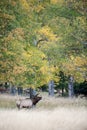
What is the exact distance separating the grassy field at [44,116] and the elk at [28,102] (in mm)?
90

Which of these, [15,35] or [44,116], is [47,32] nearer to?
[15,35]

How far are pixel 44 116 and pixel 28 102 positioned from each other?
33.0 inches

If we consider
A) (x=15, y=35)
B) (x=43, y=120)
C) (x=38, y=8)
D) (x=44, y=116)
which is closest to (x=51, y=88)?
(x=44, y=116)

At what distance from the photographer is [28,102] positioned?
786 centimetres

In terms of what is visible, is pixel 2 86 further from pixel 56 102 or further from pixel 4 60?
pixel 56 102

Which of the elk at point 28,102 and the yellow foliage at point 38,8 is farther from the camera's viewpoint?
the yellow foliage at point 38,8

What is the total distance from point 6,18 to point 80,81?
2.49 m

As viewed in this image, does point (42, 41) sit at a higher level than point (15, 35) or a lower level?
lower

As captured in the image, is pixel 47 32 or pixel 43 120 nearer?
pixel 43 120

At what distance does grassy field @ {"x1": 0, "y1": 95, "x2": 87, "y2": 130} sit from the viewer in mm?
6648

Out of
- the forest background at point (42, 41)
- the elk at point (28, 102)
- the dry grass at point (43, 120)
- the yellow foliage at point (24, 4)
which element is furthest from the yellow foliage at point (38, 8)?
the dry grass at point (43, 120)

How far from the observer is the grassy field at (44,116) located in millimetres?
6648

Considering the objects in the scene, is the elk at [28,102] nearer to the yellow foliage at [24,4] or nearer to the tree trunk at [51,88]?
the tree trunk at [51,88]

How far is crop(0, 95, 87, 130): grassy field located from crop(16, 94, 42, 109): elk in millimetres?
A: 90
